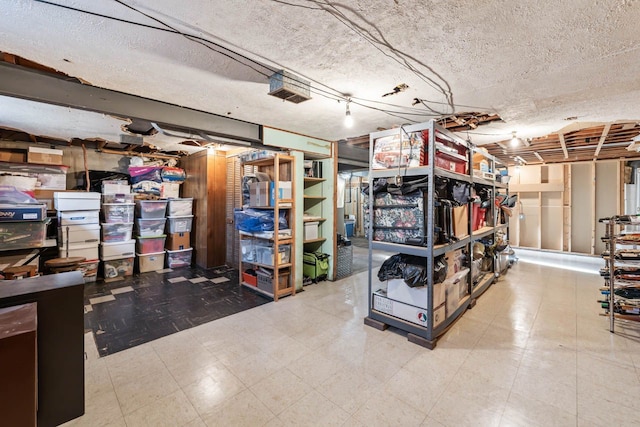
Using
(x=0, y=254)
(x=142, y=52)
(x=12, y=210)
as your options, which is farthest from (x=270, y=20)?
(x=0, y=254)

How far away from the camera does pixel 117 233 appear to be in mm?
4727

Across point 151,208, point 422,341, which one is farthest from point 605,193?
point 151,208

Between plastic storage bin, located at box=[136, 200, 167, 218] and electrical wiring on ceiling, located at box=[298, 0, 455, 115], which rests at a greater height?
electrical wiring on ceiling, located at box=[298, 0, 455, 115]

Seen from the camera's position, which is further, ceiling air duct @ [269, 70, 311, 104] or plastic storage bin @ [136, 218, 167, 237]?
plastic storage bin @ [136, 218, 167, 237]

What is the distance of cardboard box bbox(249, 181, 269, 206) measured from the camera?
12.4 feet

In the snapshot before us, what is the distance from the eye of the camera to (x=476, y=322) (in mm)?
3018

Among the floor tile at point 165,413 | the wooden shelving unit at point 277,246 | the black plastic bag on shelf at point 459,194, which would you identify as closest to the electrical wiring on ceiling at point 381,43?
the black plastic bag on shelf at point 459,194

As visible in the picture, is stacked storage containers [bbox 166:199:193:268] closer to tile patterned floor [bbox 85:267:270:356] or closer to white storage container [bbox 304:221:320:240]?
tile patterned floor [bbox 85:267:270:356]

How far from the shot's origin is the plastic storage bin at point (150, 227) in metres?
5.03

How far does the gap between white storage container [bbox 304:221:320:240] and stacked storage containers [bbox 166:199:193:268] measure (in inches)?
106

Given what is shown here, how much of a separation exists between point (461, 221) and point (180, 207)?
5014 millimetres

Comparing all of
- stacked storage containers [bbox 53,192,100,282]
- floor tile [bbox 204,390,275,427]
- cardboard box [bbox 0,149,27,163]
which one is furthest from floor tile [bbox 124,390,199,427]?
cardboard box [bbox 0,149,27,163]

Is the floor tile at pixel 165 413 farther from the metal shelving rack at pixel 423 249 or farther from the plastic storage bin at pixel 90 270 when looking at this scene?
the plastic storage bin at pixel 90 270

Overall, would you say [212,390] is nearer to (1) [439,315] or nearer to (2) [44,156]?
(1) [439,315]
